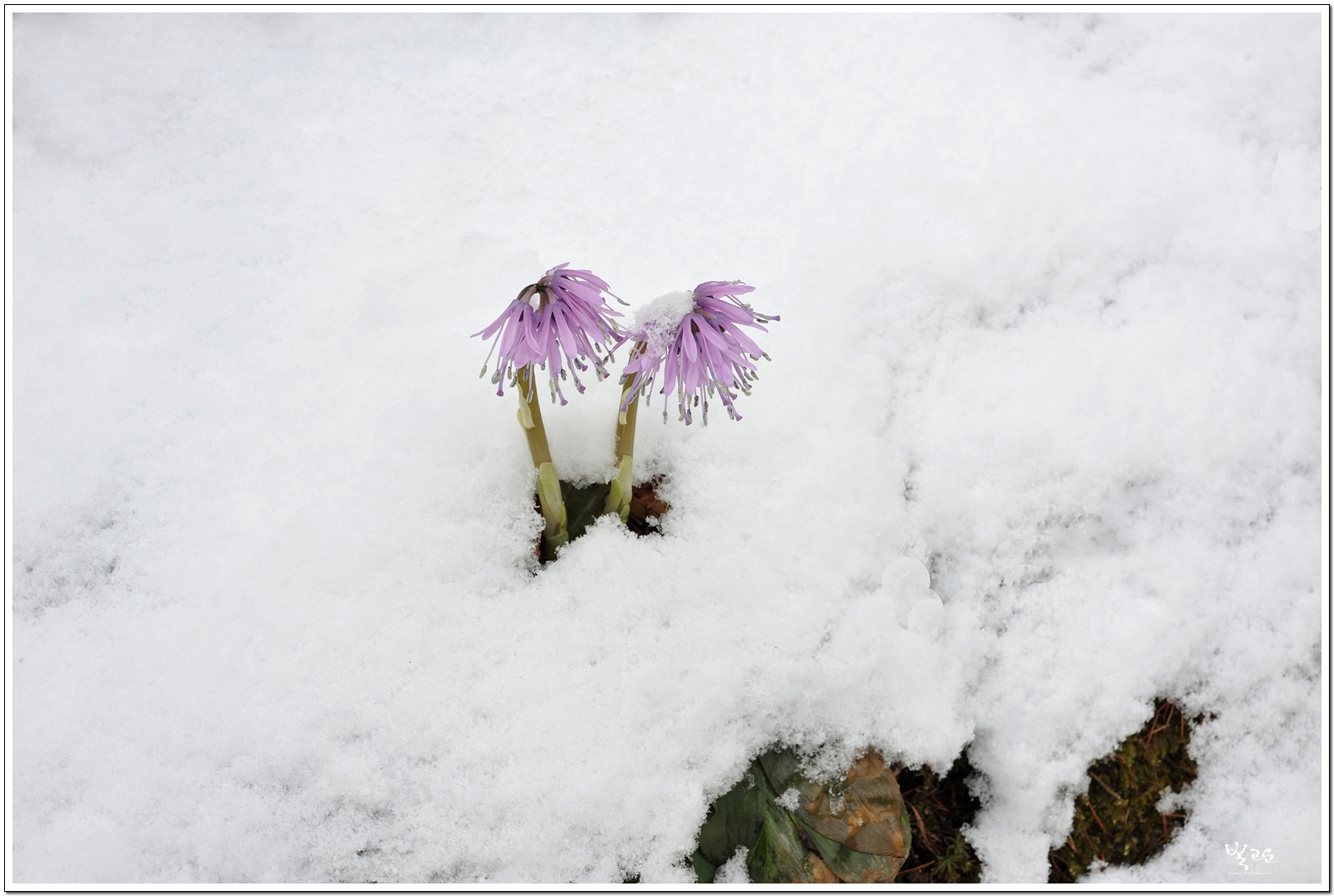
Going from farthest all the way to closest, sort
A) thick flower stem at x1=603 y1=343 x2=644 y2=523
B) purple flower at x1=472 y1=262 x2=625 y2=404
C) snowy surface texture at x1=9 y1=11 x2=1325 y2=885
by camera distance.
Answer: snowy surface texture at x1=9 y1=11 x2=1325 y2=885 < thick flower stem at x1=603 y1=343 x2=644 y2=523 < purple flower at x1=472 y1=262 x2=625 y2=404

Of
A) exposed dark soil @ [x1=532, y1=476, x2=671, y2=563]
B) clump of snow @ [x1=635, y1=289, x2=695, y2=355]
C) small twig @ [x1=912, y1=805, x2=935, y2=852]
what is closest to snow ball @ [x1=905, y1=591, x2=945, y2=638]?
small twig @ [x1=912, y1=805, x2=935, y2=852]

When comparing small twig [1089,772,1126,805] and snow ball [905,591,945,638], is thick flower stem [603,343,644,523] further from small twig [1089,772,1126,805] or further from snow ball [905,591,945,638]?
small twig [1089,772,1126,805]

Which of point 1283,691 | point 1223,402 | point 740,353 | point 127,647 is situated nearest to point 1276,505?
point 1223,402

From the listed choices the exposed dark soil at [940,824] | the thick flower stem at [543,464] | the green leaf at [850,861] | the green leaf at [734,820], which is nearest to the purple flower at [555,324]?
the thick flower stem at [543,464]

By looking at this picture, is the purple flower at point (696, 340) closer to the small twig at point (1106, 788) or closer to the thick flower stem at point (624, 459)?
the thick flower stem at point (624, 459)

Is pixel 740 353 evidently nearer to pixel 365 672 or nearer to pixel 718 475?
pixel 718 475

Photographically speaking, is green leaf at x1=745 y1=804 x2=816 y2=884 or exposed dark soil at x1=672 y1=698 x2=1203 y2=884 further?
exposed dark soil at x1=672 y1=698 x2=1203 y2=884

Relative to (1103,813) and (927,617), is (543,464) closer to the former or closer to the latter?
(927,617)
